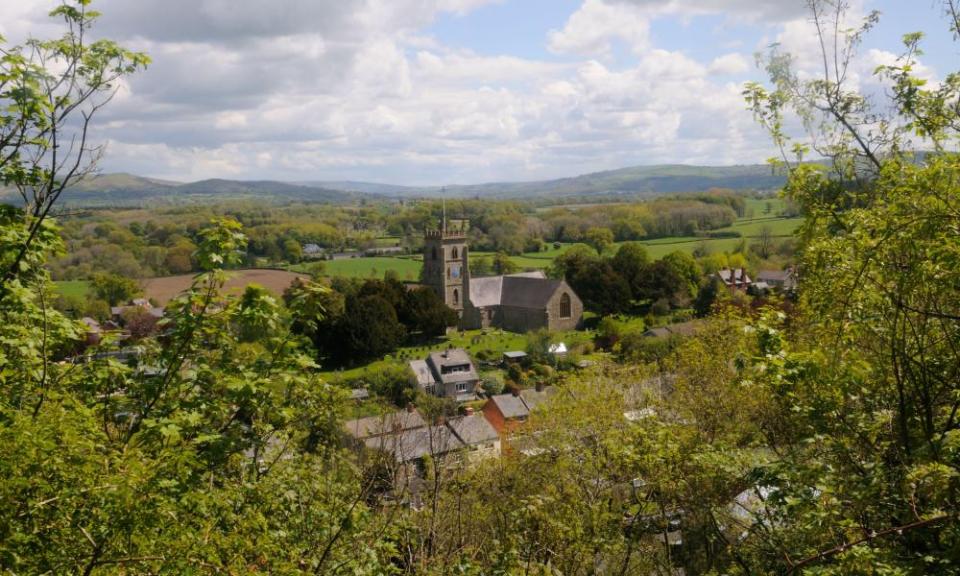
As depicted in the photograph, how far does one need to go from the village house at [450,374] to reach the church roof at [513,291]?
16.8 m

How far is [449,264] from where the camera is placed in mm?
61062

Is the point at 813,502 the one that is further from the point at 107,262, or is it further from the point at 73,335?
the point at 107,262

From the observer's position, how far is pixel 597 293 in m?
62.1

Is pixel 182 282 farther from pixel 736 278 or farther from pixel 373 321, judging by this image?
pixel 736 278

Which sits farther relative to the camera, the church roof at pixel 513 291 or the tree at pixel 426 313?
the church roof at pixel 513 291

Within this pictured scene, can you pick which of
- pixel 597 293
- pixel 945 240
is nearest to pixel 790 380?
pixel 945 240

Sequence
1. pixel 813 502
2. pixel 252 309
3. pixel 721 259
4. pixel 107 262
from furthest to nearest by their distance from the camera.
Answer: pixel 107 262
pixel 721 259
pixel 252 309
pixel 813 502

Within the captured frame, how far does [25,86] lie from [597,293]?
58685mm

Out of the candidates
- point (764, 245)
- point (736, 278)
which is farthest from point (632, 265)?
point (764, 245)

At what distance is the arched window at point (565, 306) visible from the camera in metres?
58.9

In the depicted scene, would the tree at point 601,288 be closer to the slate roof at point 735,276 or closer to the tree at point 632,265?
the tree at point 632,265

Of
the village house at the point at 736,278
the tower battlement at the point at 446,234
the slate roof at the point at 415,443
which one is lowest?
the village house at the point at 736,278

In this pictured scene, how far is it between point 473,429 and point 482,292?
38038mm

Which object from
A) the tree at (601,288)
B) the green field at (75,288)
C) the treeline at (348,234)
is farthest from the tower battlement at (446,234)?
the green field at (75,288)
